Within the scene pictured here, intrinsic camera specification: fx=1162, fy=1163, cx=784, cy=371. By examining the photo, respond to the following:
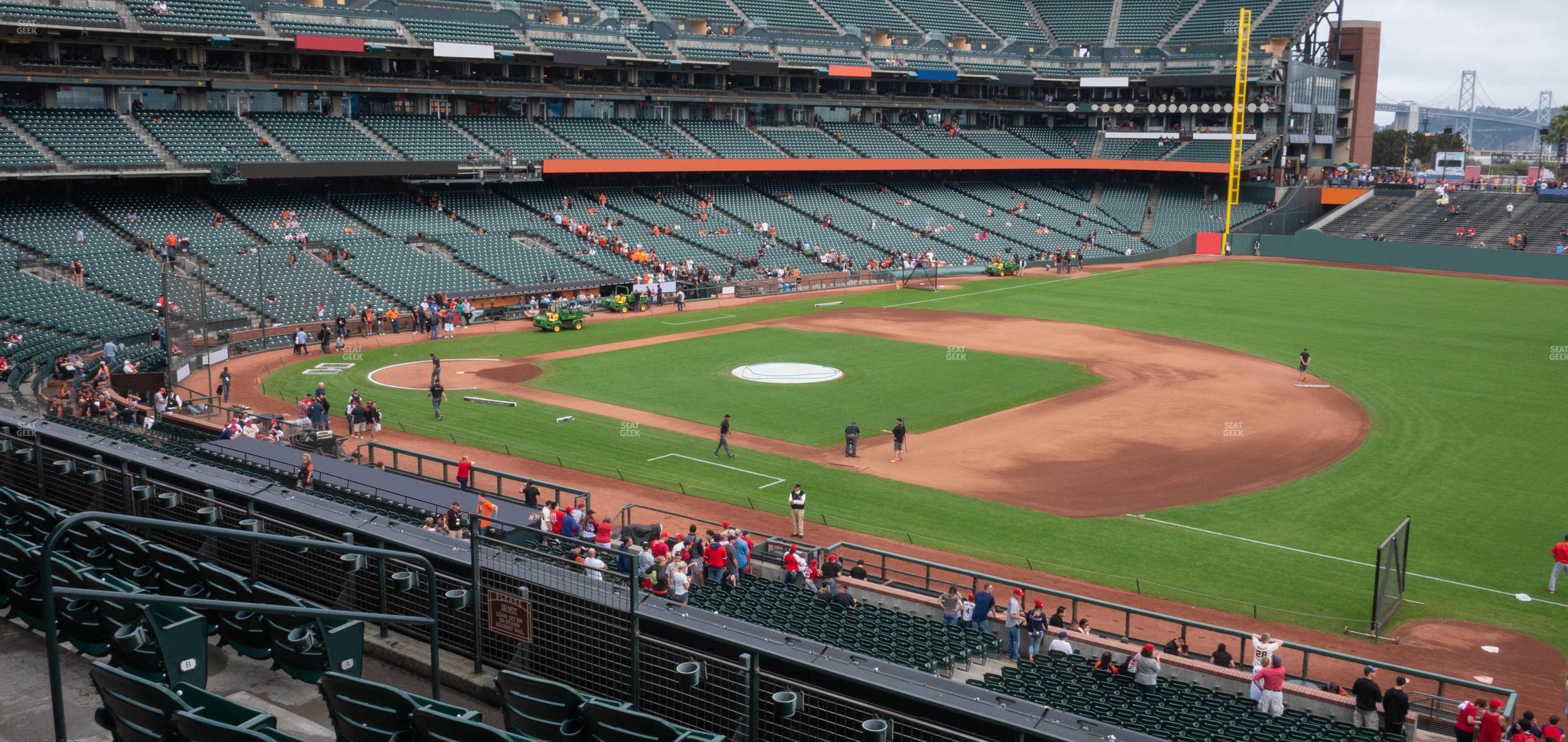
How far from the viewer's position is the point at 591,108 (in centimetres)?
8112

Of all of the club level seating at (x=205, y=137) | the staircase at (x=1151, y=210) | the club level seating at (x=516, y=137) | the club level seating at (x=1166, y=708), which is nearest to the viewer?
the club level seating at (x=1166, y=708)

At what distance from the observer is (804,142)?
89.3 metres

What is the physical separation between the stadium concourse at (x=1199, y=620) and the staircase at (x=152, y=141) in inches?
1365

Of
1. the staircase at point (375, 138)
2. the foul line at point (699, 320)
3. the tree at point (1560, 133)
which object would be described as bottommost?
the foul line at point (699, 320)

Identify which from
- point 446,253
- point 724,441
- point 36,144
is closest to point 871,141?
point 446,253

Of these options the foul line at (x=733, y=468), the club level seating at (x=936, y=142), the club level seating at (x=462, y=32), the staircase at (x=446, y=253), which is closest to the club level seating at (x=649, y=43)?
the club level seating at (x=462, y=32)

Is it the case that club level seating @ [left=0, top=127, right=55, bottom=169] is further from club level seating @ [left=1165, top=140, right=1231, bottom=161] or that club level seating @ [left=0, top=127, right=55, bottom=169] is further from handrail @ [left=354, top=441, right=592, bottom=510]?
club level seating @ [left=1165, top=140, right=1231, bottom=161]

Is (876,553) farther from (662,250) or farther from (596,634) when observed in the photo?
(662,250)

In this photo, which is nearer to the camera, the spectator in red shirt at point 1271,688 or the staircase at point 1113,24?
the spectator in red shirt at point 1271,688

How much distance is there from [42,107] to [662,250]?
32.8 m

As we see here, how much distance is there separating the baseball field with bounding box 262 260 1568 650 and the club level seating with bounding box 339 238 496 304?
5.28 meters

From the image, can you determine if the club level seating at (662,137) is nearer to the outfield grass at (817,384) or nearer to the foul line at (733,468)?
the outfield grass at (817,384)

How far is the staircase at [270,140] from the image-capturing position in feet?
204

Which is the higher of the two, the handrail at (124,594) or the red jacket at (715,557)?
the handrail at (124,594)
